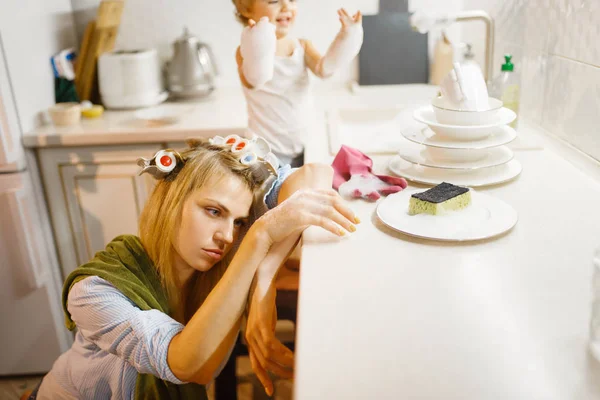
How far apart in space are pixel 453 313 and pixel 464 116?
1.72 ft

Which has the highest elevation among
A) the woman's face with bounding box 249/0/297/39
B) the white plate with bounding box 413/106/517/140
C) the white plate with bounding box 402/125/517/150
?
the woman's face with bounding box 249/0/297/39

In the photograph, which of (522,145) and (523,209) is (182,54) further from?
(523,209)

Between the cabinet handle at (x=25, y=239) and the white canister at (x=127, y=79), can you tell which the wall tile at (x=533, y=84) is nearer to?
the white canister at (x=127, y=79)

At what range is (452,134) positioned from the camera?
1.10m

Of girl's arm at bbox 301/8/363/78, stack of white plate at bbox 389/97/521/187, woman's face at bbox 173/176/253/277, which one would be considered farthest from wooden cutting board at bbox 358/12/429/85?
woman's face at bbox 173/176/253/277

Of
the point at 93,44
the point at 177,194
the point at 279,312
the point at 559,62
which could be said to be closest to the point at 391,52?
the point at 559,62

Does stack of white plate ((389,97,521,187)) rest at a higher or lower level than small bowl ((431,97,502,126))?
lower

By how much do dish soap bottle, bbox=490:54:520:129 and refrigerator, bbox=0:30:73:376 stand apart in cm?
141

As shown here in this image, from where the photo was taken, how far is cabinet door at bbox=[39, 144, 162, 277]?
1.83 m

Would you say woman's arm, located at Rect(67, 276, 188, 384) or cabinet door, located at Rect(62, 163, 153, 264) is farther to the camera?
cabinet door, located at Rect(62, 163, 153, 264)

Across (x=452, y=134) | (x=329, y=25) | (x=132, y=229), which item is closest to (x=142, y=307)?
(x=452, y=134)

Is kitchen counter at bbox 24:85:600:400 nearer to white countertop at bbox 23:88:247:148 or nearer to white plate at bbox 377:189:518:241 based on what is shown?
white plate at bbox 377:189:518:241

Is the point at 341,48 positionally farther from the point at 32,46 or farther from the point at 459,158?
A: the point at 32,46

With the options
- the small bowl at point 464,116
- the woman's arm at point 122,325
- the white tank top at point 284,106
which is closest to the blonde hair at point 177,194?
the woman's arm at point 122,325
